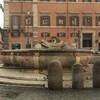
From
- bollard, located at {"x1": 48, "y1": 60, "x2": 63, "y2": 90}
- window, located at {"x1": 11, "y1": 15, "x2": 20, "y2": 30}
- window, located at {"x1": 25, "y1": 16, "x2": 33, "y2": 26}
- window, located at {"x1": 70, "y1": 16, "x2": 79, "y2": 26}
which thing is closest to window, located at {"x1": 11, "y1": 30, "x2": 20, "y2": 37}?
window, located at {"x1": 11, "y1": 15, "x2": 20, "y2": 30}

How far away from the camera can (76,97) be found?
11461 millimetres

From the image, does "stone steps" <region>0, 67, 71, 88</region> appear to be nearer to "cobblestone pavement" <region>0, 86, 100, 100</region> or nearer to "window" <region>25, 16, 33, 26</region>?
"cobblestone pavement" <region>0, 86, 100, 100</region>

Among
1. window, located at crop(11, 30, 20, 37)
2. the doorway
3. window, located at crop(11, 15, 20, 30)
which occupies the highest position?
window, located at crop(11, 15, 20, 30)

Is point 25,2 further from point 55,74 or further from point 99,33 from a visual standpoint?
point 55,74

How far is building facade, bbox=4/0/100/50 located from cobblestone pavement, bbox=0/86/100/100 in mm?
50807

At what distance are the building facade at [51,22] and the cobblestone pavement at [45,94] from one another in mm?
50807

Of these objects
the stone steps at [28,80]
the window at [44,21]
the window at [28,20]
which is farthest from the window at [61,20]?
the stone steps at [28,80]

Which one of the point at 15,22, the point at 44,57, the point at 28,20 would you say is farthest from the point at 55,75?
the point at 15,22

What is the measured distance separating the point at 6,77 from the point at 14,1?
50.5m

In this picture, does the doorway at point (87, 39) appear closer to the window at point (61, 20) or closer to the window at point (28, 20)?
the window at point (61, 20)

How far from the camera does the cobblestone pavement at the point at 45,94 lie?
11359mm

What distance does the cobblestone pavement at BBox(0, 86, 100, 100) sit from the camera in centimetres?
1136

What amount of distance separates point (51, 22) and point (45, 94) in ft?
177

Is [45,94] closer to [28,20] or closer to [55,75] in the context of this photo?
[55,75]
